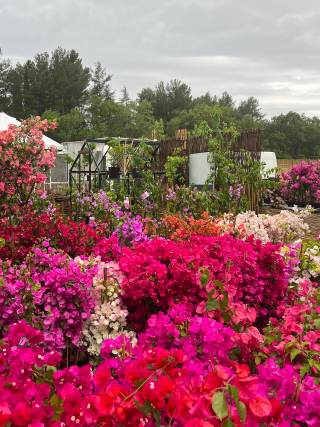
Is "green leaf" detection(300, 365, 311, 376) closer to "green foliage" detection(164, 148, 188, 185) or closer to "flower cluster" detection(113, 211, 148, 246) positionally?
"flower cluster" detection(113, 211, 148, 246)

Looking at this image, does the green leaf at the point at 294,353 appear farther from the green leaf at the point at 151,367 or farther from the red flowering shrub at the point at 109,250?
the red flowering shrub at the point at 109,250

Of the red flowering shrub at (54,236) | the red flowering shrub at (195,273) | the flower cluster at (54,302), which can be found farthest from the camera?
the red flowering shrub at (54,236)

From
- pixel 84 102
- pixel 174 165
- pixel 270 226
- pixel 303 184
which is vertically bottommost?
pixel 270 226

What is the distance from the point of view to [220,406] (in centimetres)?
83

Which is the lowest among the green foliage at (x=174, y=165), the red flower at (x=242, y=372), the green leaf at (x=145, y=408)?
the green leaf at (x=145, y=408)

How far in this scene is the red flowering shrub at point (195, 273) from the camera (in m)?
2.08

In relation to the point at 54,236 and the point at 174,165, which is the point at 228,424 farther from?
the point at 174,165

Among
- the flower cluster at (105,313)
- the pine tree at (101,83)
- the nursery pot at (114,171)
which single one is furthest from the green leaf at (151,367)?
the pine tree at (101,83)

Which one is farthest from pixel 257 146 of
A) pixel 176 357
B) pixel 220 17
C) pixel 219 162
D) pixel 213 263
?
pixel 176 357

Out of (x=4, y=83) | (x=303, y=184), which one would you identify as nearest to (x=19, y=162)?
(x=303, y=184)

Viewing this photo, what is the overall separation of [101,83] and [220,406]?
36546mm

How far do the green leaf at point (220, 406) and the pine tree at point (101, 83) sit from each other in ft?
117

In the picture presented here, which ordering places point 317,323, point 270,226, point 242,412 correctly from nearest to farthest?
1. point 242,412
2. point 317,323
3. point 270,226

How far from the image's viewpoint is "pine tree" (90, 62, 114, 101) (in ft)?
112
